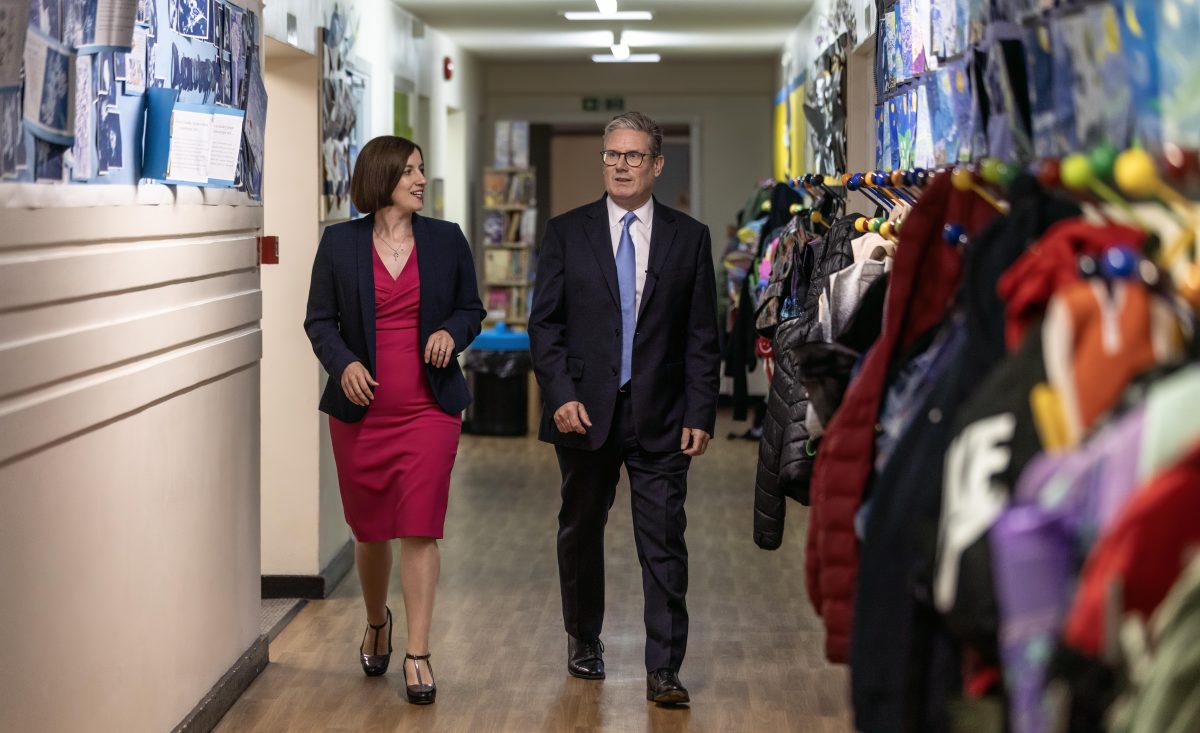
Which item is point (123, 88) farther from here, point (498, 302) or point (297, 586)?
point (498, 302)

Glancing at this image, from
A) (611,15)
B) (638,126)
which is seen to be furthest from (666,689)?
(611,15)

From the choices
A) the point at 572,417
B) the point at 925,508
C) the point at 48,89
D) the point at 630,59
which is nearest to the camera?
the point at 925,508

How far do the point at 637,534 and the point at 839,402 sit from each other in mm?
1910

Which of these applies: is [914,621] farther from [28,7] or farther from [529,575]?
[529,575]

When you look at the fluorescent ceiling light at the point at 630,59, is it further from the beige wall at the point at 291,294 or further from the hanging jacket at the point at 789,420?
the hanging jacket at the point at 789,420

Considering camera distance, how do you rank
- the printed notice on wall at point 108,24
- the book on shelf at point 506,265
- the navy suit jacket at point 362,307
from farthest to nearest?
the book on shelf at point 506,265 → the navy suit jacket at point 362,307 → the printed notice on wall at point 108,24

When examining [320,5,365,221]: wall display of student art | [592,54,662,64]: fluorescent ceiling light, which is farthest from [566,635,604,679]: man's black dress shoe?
[592,54,662,64]: fluorescent ceiling light

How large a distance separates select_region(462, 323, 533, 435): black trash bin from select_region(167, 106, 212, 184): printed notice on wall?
6020mm

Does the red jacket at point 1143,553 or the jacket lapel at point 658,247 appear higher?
the jacket lapel at point 658,247

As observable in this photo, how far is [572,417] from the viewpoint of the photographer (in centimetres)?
427

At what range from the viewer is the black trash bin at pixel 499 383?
10180 millimetres

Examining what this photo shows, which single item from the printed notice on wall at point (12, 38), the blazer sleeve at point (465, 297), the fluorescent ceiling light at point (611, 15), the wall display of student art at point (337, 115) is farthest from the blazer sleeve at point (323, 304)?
the fluorescent ceiling light at point (611, 15)

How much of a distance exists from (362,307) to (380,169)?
0.40 m

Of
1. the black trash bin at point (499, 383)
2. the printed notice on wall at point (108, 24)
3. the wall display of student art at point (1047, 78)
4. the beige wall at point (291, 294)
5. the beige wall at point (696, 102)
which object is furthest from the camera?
the beige wall at point (696, 102)
